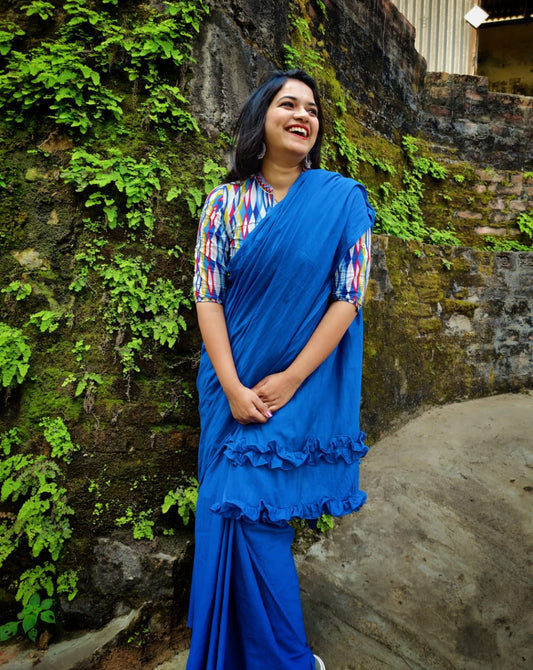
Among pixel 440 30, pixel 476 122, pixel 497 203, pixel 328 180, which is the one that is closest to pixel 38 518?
pixel 328 180

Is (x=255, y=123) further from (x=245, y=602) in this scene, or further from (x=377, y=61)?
(x=377, y=61)

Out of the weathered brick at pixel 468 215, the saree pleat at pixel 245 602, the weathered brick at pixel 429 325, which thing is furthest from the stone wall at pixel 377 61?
the saree pleat at pixel 245 602

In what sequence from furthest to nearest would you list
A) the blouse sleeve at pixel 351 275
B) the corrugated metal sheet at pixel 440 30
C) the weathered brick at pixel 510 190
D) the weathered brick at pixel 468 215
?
the corrugated metal sheet at pixel 440 30
the weathered brick at pixel 510 190
the weathered brick at pixel 468 215
the blouse sleeve at pixel 351 275

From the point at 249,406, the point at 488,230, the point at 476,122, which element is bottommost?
the point at 249,406

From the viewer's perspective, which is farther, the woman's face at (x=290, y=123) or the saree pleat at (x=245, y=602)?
the woman's face at (x=290, y=123)

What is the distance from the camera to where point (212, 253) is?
4.82 ft

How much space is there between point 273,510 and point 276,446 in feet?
0.58

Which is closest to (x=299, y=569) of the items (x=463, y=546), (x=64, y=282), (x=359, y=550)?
(x=359, y=550)

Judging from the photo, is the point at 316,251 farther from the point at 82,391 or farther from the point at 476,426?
the point at 476,426

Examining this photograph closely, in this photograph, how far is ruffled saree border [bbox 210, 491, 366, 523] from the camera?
1.24 metres

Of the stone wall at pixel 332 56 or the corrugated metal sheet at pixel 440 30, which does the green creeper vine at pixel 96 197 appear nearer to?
the stone wall at pixel 332 56

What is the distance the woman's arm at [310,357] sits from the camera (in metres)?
1.33

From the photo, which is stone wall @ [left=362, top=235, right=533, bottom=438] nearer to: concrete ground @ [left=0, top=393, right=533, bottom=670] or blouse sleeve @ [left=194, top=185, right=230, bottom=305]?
concrete ground @ [left=0, top=393, right=533, bottom=670]

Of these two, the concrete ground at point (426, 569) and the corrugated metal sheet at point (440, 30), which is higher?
the corrugated metal sheet at point (440, 30)
